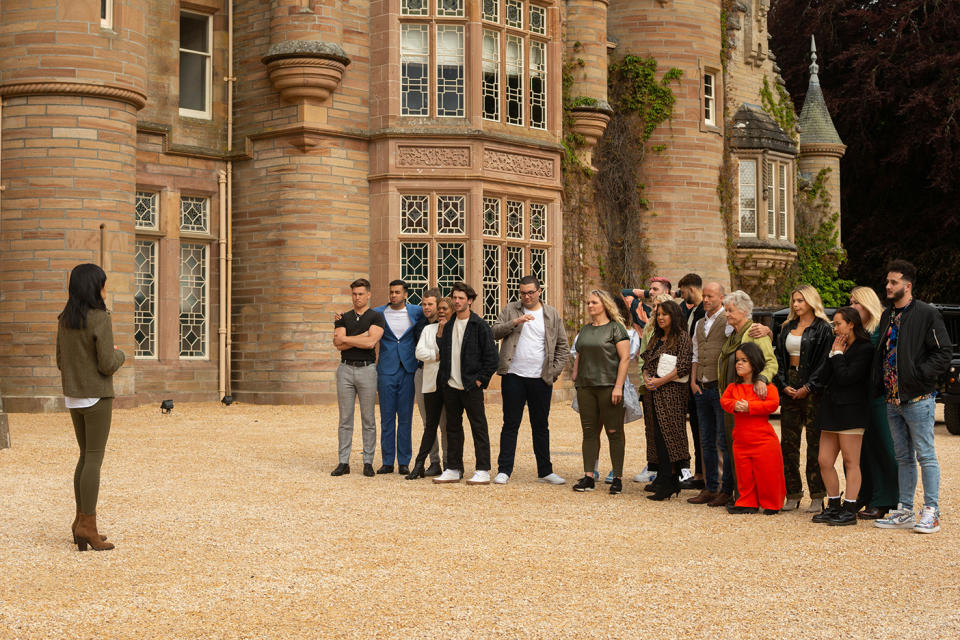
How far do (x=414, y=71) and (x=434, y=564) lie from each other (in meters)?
13.0

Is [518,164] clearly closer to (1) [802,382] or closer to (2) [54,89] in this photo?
(2) [54,89]

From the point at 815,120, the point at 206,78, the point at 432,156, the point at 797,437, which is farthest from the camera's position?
the point at 815,120

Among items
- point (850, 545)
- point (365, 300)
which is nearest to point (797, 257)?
point (365, 300)

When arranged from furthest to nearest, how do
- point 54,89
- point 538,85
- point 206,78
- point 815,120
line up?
point 815,120
point 538,85
point 206,78
point 54,89

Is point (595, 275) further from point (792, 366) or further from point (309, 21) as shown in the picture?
point (792, 366)

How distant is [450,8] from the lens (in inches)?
717

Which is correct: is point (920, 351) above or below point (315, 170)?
below

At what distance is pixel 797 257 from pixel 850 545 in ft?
68.3

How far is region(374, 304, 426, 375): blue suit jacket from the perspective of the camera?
1045 centimetres

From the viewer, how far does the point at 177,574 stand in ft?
20.0

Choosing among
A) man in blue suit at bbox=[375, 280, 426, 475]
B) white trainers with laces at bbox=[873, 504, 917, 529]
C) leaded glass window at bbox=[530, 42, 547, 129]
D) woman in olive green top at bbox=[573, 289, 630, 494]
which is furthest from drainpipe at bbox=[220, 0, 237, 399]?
white trainers with laces at bbox=[873, 504, 917, 529]

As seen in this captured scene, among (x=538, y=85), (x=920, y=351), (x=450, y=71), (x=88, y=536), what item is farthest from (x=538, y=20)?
(x=88, y=536)

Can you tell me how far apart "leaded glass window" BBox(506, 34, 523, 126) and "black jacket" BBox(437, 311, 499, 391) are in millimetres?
9541

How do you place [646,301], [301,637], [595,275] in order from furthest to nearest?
[595,275] < [646,301] < [301,637]
